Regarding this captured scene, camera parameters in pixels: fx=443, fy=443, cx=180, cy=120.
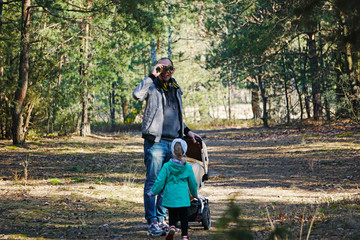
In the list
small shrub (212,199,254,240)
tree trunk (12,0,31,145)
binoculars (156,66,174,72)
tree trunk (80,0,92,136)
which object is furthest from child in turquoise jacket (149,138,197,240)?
tree trunk (80,0,92,136)

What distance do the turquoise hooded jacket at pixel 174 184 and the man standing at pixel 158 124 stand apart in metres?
0.41

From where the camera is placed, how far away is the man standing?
19.9 ft

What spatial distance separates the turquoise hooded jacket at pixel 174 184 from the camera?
219 inches

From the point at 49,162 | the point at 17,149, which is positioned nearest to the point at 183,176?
the point at 49,162

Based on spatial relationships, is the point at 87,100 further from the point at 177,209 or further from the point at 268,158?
the point at 177,209

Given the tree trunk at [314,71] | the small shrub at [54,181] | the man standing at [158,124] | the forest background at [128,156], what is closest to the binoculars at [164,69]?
the man standing at [158,124]

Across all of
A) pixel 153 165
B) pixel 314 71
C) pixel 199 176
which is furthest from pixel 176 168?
pixel 314 71

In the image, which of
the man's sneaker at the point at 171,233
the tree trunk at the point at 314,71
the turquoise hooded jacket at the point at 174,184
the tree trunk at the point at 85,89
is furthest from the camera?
the tree trunk at the point at 314,71

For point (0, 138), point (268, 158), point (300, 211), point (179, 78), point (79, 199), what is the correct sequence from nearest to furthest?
1. point (300, 211)
2. point (79, 199)
3. point (268, 158)
4. point (0, 138)
5. point (179, 78)

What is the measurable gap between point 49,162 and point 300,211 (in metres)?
9.42

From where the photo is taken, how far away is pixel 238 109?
7812cm

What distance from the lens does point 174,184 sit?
5.64 m

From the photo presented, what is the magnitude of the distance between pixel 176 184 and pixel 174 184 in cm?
3

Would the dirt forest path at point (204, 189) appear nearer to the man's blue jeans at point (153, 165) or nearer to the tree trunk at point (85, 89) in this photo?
the man's blue jeans at point (153, 165)
